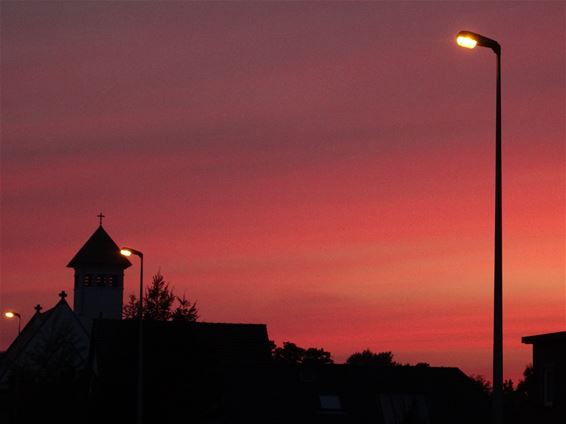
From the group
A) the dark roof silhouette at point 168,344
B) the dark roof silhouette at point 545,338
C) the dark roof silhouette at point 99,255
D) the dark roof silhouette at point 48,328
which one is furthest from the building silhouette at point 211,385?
the dark roof silhouette at point 99,255

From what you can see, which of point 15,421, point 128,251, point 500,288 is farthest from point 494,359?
point 15,421

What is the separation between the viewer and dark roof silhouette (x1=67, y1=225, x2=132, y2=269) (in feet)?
372

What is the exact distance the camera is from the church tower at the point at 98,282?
370ft

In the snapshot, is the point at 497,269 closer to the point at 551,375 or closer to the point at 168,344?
the point at 551,375

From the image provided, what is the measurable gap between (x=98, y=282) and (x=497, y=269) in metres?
97.1

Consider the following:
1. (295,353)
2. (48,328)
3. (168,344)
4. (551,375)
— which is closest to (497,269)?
(551,375)

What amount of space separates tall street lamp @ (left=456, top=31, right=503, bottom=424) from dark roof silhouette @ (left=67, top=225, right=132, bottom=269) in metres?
94.8

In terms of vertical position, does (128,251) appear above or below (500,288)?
above

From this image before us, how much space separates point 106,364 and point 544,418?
698 inches

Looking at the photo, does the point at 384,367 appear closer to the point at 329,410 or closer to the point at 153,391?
the point at 329,410

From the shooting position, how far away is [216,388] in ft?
162

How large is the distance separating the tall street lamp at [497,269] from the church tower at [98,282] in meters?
95.3

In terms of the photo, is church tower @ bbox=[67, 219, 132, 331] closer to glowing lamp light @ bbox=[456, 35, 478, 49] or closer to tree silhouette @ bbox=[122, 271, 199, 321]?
tree silhouette @ bbox=[122, 271, 199, 321]

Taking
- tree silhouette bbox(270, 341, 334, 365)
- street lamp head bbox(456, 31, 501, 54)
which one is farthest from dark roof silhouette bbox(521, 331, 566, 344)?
tree silhouette bbox(270, 341, 334, 365)
